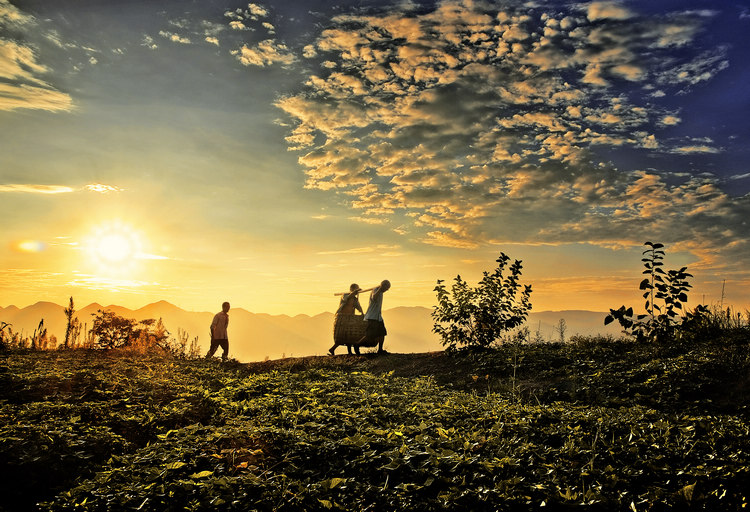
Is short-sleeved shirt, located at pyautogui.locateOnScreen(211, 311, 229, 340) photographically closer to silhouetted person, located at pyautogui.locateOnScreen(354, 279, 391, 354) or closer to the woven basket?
the woven basket

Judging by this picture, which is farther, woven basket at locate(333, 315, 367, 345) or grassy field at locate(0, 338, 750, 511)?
woven basket at locate(333, 315, 367, 345)

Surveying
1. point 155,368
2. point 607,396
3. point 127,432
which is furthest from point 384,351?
point 127,432

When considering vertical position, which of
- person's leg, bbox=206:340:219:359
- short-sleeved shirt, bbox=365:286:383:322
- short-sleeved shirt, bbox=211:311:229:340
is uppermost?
short-sleeved shirt, bbox=365:286:383:322

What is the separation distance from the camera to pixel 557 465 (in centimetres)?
441

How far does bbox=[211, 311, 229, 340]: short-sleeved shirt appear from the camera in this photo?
56.7 feet

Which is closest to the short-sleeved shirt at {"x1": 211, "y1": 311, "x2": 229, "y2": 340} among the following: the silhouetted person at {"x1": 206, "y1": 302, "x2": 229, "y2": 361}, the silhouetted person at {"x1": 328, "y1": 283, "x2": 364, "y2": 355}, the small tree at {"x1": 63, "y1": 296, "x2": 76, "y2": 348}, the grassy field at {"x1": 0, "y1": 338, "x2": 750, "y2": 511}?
the silhouetted person at {"x1": 206, "y1": 302, "x2": 229, "y2": 361}

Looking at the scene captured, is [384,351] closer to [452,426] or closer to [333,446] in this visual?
[452,426]

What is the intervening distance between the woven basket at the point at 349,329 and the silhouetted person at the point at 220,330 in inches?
152

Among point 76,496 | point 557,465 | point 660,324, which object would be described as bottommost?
point 76,496

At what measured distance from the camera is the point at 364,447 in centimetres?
473

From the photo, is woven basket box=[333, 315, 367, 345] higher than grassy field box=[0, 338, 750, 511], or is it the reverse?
woven basket box=[333, 315, 367, 345]

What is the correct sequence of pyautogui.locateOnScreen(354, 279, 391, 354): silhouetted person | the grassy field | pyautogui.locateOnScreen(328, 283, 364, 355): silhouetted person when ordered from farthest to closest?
1. pyautogui.locateOnScreen(328, 283, 364, 355): silhouetted person
2. pyautogui.locateOnScreen(354, 279, 391, 354): silhouetted person
3. the grassy field

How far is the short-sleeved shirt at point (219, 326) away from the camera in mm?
17281

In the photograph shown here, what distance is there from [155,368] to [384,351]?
7631 millimetres
